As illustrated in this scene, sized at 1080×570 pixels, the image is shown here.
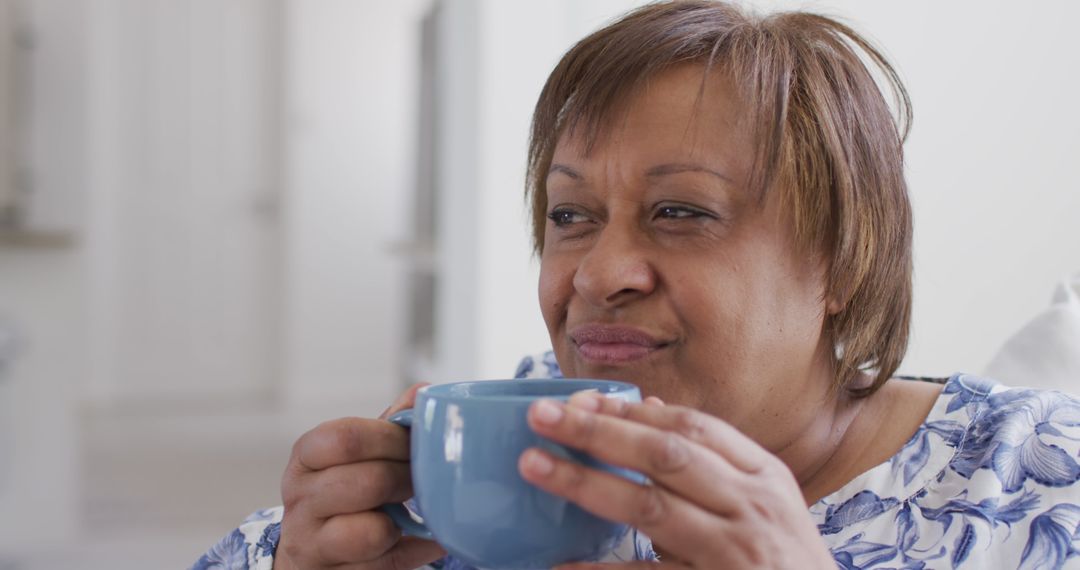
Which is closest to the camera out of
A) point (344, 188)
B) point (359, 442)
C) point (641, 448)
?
point (641, 448)

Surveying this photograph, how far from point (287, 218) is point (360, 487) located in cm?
539

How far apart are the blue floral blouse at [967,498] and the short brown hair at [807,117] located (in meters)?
0.10

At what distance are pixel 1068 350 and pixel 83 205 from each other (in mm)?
3079

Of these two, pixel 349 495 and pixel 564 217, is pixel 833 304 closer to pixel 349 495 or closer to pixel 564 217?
pixel 564 217

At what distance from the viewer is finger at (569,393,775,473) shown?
1.68 feet

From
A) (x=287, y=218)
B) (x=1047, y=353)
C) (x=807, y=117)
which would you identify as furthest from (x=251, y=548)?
(x=287, y=218)

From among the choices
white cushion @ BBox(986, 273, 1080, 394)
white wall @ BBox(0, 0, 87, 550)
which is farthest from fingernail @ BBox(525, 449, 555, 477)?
white wall @ BBox(0, 0, 87, 550)

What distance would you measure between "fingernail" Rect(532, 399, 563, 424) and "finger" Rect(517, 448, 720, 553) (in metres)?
0.02

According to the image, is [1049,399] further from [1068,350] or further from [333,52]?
[333,52]

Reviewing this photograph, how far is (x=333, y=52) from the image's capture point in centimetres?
588

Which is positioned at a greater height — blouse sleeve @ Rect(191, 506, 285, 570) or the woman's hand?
the woman's hand

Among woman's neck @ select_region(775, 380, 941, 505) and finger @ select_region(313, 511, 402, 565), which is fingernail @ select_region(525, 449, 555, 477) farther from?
woman's neck @ select_region(775, 380, 941, 505)

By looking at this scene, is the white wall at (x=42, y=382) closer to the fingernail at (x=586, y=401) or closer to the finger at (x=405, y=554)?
the finger at (x=405, y=554)

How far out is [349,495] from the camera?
27.1 inches
